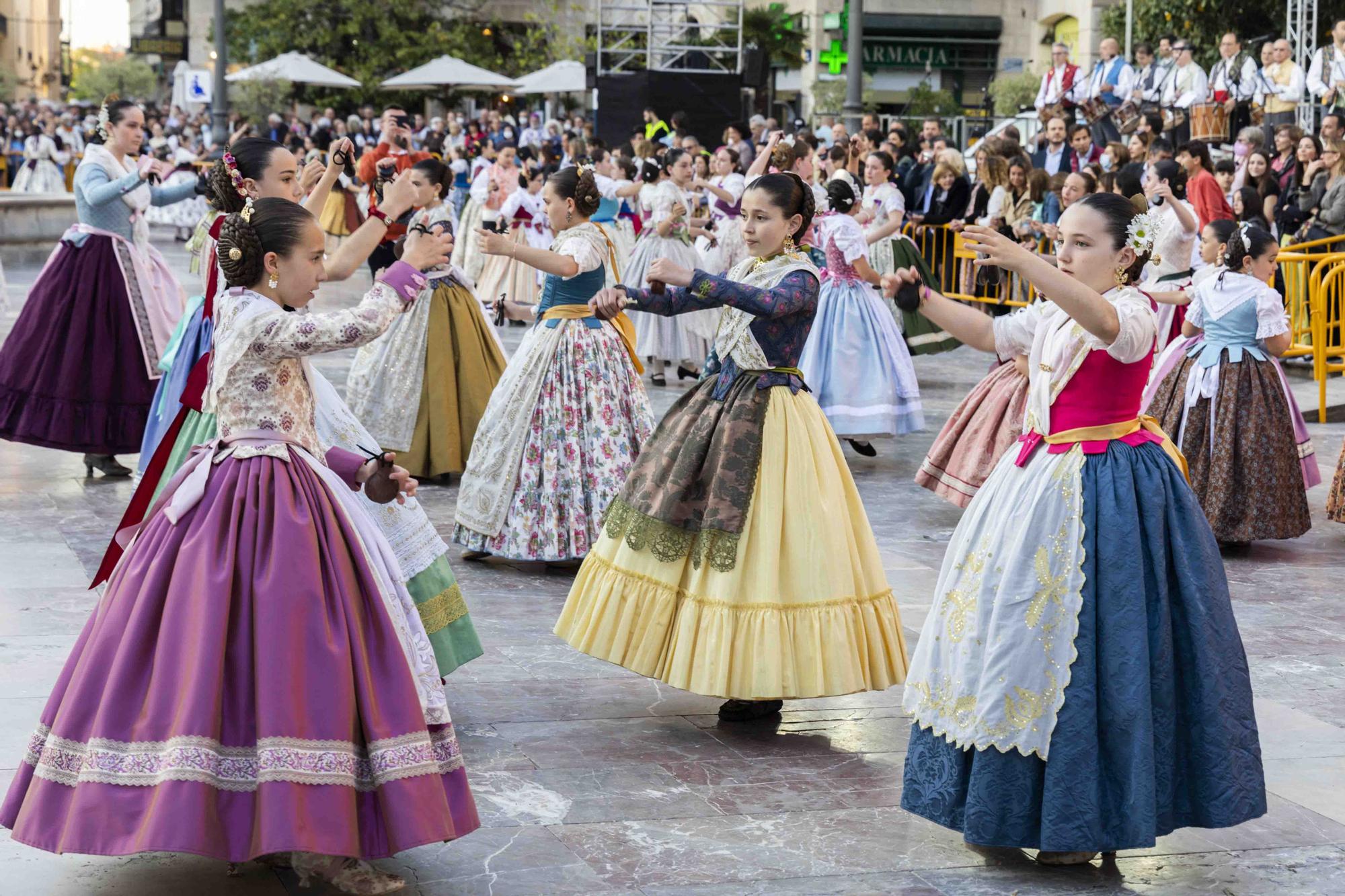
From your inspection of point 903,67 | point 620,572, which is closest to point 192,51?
point 903,67

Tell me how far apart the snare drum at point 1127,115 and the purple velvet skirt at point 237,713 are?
1440 centimetres

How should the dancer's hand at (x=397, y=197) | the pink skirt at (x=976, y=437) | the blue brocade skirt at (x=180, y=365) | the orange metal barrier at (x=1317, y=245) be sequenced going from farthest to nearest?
the orange metal barrier at (x=1317, y=245)
the pink skirt at (x=976, y=437)
the blue brocade skirt at (x=180, y=365)
the dancer's hand at (x=397, y=197)

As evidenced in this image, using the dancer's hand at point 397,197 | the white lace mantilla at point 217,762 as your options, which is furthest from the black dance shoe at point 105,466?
the white lace mantilla at point 217,762

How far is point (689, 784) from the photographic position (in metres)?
4.64

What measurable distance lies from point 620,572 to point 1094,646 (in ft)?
5.45

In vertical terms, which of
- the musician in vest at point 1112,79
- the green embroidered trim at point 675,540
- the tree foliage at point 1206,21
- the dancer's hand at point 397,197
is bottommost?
the green embroidered trim at point 675,540

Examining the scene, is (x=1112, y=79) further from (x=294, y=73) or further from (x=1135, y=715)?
(x=294, y=73)

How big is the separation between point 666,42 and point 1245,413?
17564 millimetres

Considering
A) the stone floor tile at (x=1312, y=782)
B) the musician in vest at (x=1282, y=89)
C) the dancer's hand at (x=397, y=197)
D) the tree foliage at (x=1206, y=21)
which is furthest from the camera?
the tree foliage at (x=1206, y=21)

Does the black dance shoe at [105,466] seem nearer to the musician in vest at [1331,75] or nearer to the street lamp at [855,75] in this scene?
the street lamp at [855,75]

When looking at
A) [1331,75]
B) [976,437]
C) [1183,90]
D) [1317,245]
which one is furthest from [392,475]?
[1183,90]

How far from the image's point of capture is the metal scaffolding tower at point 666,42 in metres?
23.6

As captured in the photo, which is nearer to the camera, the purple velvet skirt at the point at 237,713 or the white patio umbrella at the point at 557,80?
the purple velvet skirt at the point at 237,713

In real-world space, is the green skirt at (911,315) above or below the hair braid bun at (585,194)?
below
